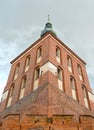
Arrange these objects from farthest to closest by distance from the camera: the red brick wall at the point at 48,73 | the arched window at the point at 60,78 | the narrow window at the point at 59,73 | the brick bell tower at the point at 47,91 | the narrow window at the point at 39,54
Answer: the narrow window at the point at 39,54
the narrow window at the point at 59,73
the red brick wall at the point at 48,73
the arched window at the point at 60,78
the brick bell tower at the point at 47,91

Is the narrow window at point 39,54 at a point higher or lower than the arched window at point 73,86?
higher

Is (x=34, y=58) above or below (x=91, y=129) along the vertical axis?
above

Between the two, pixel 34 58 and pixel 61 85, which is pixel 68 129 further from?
pixel 34 58

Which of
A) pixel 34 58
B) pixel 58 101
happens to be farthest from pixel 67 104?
pixel 34 58

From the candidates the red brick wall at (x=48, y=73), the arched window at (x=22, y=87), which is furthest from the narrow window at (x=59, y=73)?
the arched window at (x=22, y=87)

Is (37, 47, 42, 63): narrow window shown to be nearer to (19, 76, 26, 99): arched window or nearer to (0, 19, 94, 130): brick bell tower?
(0, 19, 94, 130): brick bell tower

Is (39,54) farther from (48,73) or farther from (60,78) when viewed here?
(48,73)

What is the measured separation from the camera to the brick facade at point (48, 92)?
10547 mm

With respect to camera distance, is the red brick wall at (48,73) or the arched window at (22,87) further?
the arched window at (22,87)

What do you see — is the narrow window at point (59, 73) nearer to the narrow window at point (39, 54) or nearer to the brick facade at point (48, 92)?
the brick facade at point (48, 92)

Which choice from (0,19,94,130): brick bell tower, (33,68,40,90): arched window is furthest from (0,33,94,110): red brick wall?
(33,68,40,90): arched window

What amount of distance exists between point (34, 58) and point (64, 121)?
9071mm

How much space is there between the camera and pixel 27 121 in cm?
1041

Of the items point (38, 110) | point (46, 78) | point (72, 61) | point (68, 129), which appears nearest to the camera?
point (68, 129)
